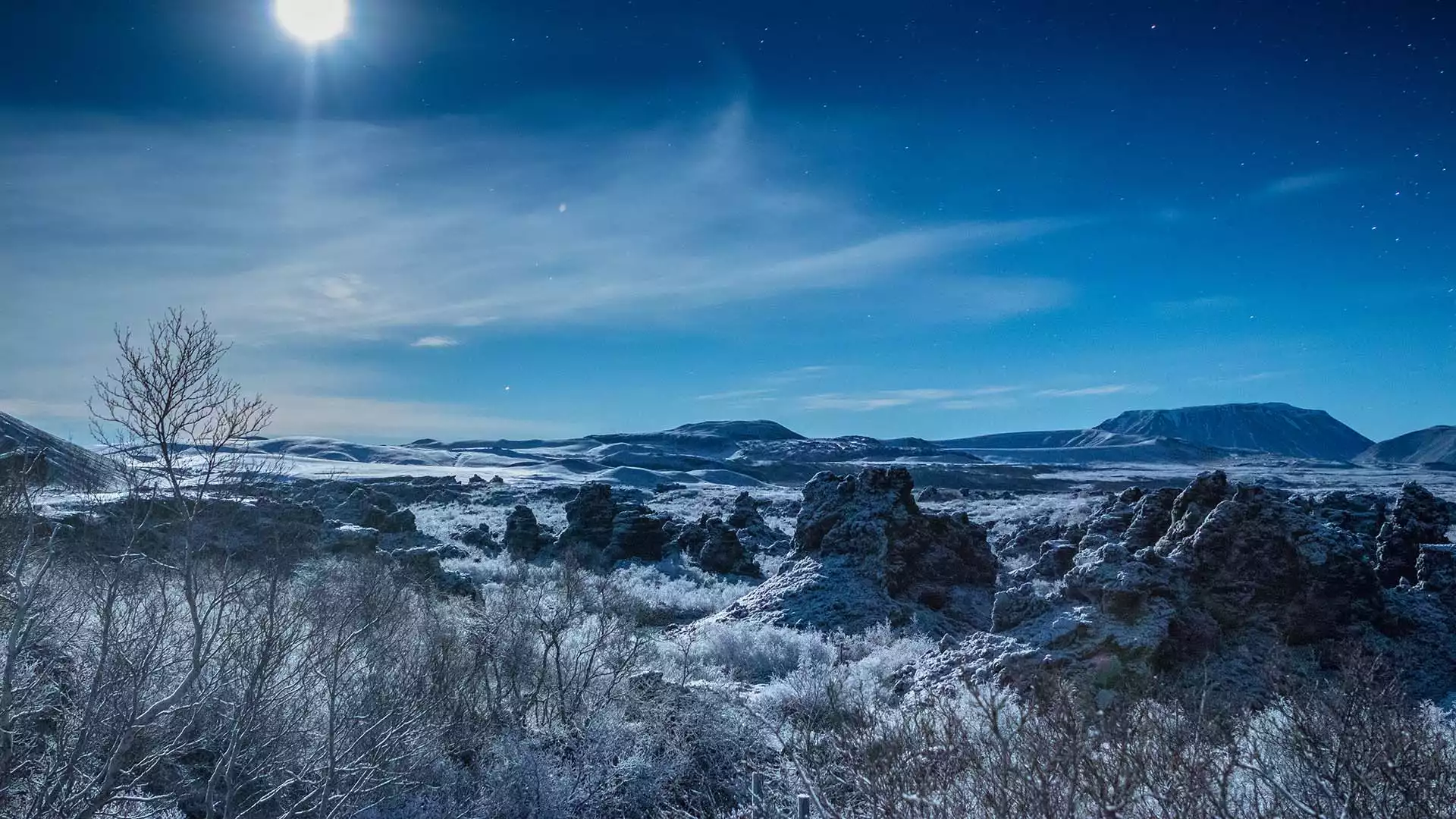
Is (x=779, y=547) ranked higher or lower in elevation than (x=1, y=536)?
lower

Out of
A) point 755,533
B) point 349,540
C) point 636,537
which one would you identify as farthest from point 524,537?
point 755,533

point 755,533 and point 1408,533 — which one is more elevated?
point 1408,533

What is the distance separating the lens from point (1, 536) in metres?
10.7

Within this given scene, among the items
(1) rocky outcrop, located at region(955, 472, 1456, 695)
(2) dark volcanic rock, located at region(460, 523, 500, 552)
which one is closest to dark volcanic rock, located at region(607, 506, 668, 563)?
(2) dark volcanic rock, located at region(460, 523, 500, 552)

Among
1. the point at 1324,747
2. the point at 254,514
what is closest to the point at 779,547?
the point at 254,514

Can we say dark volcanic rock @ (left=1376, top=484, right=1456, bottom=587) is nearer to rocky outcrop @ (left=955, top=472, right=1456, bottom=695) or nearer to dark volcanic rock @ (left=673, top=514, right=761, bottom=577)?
rocky outcrop @ (left=955, top=472, right=1456, bottom=695)

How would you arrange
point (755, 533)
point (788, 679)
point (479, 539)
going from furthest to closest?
1. point (755, 533)
2. point (479, 539)
3. point (788, 679)

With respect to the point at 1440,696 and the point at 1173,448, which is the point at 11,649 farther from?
the point at 1173,448

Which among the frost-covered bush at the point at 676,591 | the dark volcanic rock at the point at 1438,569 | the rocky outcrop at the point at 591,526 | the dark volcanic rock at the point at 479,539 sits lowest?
the frost-covered bush at the point at 676,591

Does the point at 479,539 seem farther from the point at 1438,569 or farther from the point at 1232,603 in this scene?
the point at 1438,569

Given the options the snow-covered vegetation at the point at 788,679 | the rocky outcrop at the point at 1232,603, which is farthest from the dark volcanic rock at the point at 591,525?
the rocky outcrop at the point at 1232,603

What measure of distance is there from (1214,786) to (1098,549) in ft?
16.4

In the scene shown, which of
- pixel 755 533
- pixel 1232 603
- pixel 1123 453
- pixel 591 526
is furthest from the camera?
pixel 1123 453

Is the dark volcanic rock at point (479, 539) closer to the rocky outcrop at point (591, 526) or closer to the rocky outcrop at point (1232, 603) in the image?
the rocky outcrop at point (591, 526)
